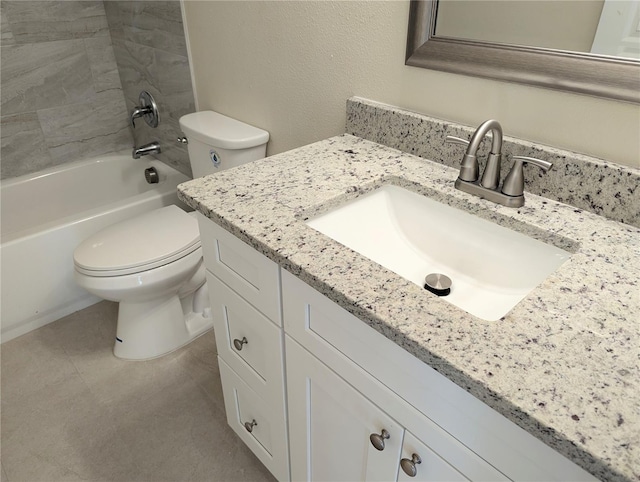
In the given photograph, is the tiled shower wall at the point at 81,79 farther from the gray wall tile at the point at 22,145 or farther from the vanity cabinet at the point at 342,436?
the vanity cabinet at the point at 342,436

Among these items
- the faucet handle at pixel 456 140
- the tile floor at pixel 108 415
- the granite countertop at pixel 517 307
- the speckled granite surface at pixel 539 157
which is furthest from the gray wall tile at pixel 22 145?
the faucet handle at pixel 456 140

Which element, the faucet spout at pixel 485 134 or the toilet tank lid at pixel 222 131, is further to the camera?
the toilet tank lid at pixel 222 131

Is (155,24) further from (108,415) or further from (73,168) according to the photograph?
(108,415)

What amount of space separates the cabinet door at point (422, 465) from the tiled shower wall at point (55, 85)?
7.75ft

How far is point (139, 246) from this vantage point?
1.60 m

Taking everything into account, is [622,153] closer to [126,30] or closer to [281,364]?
[281,364]

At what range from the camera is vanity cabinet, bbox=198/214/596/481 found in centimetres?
62

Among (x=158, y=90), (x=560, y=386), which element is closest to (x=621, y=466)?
(x=560, y=386)

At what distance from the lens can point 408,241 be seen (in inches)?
40.4

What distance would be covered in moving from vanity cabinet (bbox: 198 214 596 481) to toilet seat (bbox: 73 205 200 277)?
1.64ft

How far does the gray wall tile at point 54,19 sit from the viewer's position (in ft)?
6.82

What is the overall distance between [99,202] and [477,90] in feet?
7.04

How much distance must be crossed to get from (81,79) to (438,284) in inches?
87.8

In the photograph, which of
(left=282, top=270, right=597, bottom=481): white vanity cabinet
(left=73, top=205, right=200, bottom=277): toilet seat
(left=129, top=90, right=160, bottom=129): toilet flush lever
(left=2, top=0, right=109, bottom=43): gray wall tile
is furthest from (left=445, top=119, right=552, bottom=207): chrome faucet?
(left=2, top=0, right=109, bottom=43): gray wall tile
